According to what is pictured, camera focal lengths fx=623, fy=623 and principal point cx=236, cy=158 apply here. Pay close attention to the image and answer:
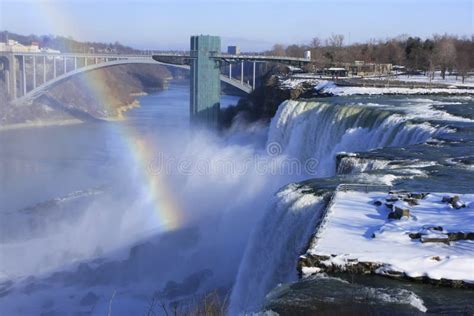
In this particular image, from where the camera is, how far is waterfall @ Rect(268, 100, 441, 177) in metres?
10.2

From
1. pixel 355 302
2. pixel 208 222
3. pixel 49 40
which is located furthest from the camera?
pixel 49 40

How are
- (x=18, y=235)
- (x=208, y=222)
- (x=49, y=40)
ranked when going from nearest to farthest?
(x=208, y=222)
(x=18, y=235)
(x=49, y=40)

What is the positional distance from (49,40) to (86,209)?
55.4 meters

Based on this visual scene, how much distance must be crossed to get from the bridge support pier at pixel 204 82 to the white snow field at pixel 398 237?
22.0 metres

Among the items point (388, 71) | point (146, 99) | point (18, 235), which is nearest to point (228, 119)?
point (388, 71)

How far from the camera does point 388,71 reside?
29.4 meters

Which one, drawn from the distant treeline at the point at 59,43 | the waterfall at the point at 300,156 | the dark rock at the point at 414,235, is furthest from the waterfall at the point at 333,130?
the distant treeline at the point at 59,43

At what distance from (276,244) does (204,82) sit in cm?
2278

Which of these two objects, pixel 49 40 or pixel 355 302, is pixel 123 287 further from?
pixel 49 40

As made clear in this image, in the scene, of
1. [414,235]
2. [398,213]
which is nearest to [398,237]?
[414,235]

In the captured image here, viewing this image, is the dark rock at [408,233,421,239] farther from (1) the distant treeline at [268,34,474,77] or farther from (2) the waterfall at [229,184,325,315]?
(1) the distant treeline at [268,34,474,77]

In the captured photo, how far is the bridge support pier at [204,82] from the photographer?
28.1 m

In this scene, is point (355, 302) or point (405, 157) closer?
point (355, 302)

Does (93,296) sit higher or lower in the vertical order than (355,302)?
lower
